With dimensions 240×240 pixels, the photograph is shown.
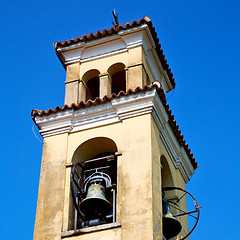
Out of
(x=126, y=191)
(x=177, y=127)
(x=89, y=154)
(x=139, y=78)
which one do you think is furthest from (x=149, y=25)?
(x=126, y=191)

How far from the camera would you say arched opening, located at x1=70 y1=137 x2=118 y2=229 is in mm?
14711

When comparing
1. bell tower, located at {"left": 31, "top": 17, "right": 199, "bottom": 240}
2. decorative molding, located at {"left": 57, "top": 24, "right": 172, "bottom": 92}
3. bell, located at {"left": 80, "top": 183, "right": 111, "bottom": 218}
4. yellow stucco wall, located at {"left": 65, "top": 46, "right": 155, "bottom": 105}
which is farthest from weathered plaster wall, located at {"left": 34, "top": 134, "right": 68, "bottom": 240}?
decorative molding, located at {"left": 57, "top": 24, "right": 172, "bottom": 92}

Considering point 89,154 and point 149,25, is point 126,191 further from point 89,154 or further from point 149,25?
point 149,25

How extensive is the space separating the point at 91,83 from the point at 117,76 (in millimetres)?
750

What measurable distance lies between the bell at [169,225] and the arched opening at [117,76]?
432 centimetres

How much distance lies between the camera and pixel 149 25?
1789 cm

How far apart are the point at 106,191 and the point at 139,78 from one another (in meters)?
3.19

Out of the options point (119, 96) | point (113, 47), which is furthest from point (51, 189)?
point (113, 47)

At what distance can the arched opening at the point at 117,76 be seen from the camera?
17922mm

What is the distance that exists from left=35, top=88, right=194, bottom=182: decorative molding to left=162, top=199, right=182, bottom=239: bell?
193 centimetres

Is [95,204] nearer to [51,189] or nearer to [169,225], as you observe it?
[51,189]

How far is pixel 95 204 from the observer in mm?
14742

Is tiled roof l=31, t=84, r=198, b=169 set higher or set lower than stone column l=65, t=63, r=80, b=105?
lower

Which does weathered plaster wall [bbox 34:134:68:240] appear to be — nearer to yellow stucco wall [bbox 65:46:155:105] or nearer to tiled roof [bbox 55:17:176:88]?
yellow stucco wall [bbox 65:46:155:105]
